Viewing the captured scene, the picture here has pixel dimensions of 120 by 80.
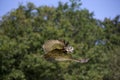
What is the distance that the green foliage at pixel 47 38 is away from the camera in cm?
1903

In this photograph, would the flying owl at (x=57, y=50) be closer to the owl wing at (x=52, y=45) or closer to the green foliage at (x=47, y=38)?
the owl wing at (x=52, y=45)

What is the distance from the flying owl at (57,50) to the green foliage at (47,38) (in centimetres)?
1484

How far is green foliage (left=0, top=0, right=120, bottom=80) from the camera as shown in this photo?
19031 millimetres

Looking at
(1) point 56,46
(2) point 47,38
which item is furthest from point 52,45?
(2) point 47,38

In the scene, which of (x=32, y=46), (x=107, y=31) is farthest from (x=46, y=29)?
(x=107, y=31)

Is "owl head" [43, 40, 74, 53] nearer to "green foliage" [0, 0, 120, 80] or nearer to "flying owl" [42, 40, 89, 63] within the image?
"flying owl" [42, 40, 89, 63]

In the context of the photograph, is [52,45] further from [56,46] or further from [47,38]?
[47,38]

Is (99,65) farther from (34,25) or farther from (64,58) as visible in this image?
(64,58)

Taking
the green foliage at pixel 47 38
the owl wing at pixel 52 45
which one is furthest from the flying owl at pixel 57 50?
the green foliage at pixel 47 38

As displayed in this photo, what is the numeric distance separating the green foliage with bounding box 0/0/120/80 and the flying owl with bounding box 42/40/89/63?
1484cm

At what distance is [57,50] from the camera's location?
269cm

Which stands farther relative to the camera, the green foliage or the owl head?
the green foliage

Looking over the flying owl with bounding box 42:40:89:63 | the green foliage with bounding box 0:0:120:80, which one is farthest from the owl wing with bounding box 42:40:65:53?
the green foliage with bounding box 0:0:120:80

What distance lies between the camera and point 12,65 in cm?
1916
